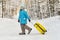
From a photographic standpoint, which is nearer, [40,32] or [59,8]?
[40,32]

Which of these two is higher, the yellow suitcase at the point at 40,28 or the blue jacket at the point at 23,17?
the blue jacket at the point at 23,17

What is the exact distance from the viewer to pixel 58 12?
43.8ft

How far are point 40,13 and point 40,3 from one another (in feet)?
1.62

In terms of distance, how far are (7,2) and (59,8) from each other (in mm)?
2606

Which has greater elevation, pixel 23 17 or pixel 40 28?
pixel 23 17

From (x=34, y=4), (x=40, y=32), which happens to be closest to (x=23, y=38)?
(x=40, y=32)

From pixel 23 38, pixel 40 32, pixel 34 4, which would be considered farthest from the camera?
pixel 34 4

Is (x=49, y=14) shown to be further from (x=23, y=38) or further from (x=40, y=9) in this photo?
(x=23, y=38)

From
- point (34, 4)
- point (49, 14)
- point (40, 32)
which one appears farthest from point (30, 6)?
point (40, 32)

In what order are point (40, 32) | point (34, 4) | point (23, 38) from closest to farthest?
point (23, 38)
point (40, 32)
point (34, 4)

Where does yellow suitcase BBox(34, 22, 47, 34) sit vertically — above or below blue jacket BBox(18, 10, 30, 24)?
below

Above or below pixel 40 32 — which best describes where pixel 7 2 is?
above

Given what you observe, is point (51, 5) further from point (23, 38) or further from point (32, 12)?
point (23, 38)

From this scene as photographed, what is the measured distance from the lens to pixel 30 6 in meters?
13.0
